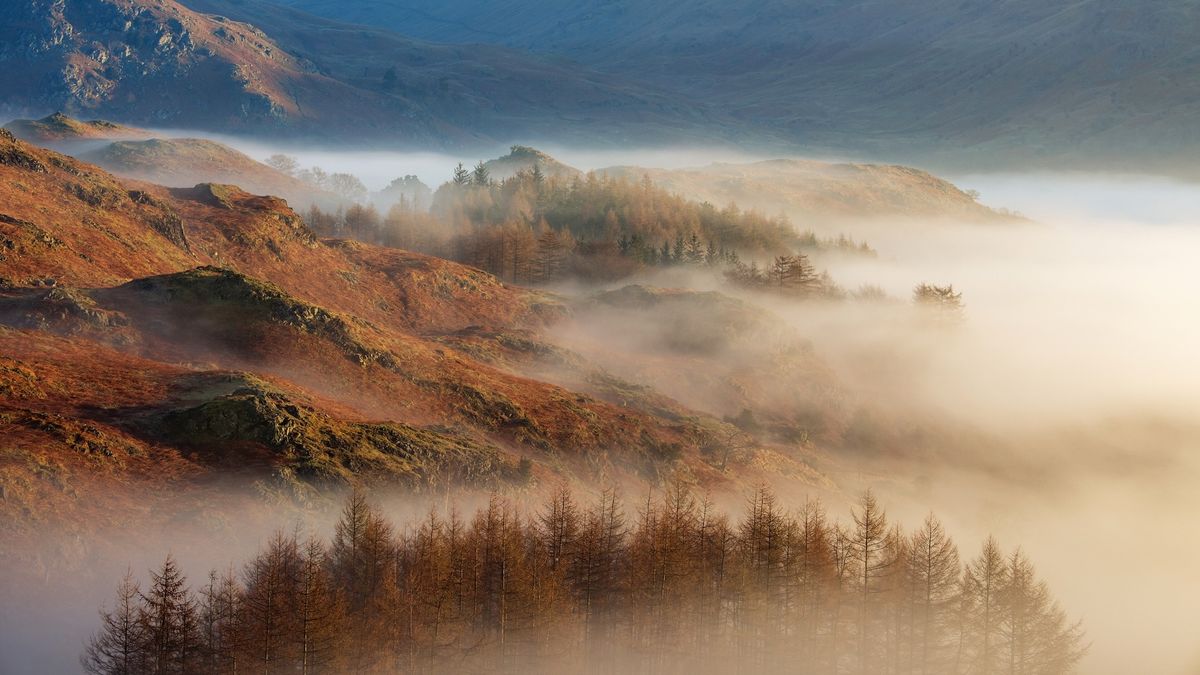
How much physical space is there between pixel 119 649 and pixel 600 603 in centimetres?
2584

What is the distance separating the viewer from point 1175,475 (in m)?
144

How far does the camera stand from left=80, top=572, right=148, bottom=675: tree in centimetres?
4712

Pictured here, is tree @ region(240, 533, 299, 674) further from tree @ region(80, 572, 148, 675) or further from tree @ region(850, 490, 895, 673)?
tree @ region(850, 490, 895, 673)

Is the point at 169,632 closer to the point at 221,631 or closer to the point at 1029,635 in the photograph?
the point at 221,631

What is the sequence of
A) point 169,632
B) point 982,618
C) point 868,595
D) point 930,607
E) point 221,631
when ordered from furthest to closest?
1. point 868,595
2. point 930,607
3. point 982,618
4. point 221,631
5. point 169,632

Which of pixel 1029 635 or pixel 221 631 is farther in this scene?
pixel 1029 635

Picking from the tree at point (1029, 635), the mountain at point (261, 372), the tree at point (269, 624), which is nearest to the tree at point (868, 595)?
the tree at point (1029, 635)

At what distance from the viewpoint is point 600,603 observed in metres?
62.5

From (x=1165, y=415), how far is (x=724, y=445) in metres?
100

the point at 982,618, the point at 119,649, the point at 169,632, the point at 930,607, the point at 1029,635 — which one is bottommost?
the point at 1029,635

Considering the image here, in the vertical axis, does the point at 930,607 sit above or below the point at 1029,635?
above

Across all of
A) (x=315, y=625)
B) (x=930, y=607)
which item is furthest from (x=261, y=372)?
(x=930, y=607)

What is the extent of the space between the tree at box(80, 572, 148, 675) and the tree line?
0.55 m

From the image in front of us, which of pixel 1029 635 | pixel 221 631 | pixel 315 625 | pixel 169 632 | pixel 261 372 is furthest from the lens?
pixel 261 372
